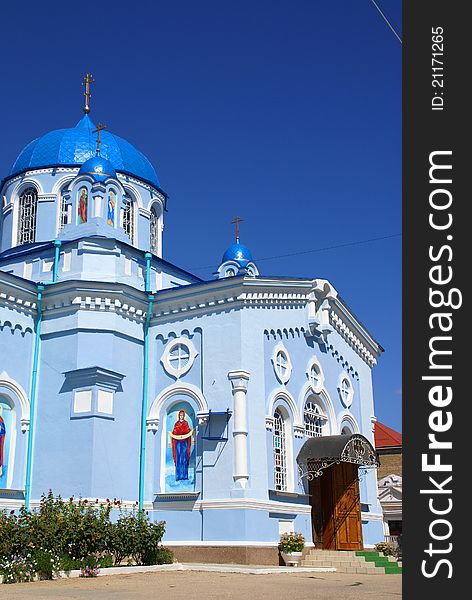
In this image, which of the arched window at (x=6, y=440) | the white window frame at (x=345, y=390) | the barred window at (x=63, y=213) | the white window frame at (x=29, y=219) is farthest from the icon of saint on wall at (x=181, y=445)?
the white window frame at (x=29, y=219)

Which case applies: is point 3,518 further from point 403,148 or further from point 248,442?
point 403,148

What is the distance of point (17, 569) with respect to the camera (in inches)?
457

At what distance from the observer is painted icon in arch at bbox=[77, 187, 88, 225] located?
18.4 metres

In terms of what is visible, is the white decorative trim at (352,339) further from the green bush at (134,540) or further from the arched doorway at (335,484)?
the green bush at (134,540)

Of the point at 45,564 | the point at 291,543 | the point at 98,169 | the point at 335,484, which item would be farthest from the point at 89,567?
the point at 98,169

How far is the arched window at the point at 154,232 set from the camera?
21594 mm

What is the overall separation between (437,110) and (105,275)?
12952 millimetres

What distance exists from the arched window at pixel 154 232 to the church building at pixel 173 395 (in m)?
2.33

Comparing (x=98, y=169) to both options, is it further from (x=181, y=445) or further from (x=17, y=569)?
(x=17, y=569)

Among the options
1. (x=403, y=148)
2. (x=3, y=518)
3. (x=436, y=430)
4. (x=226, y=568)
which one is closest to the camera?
(x=436, y=430)

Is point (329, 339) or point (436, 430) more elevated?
point (329, 339)

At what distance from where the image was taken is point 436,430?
4.89 meters

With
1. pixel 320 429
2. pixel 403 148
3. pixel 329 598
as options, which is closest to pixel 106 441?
pixel 320 429

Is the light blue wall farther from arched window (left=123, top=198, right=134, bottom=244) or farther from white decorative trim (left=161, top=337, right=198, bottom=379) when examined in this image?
arched window (left=123, top=198, right=134, bottom=244)
